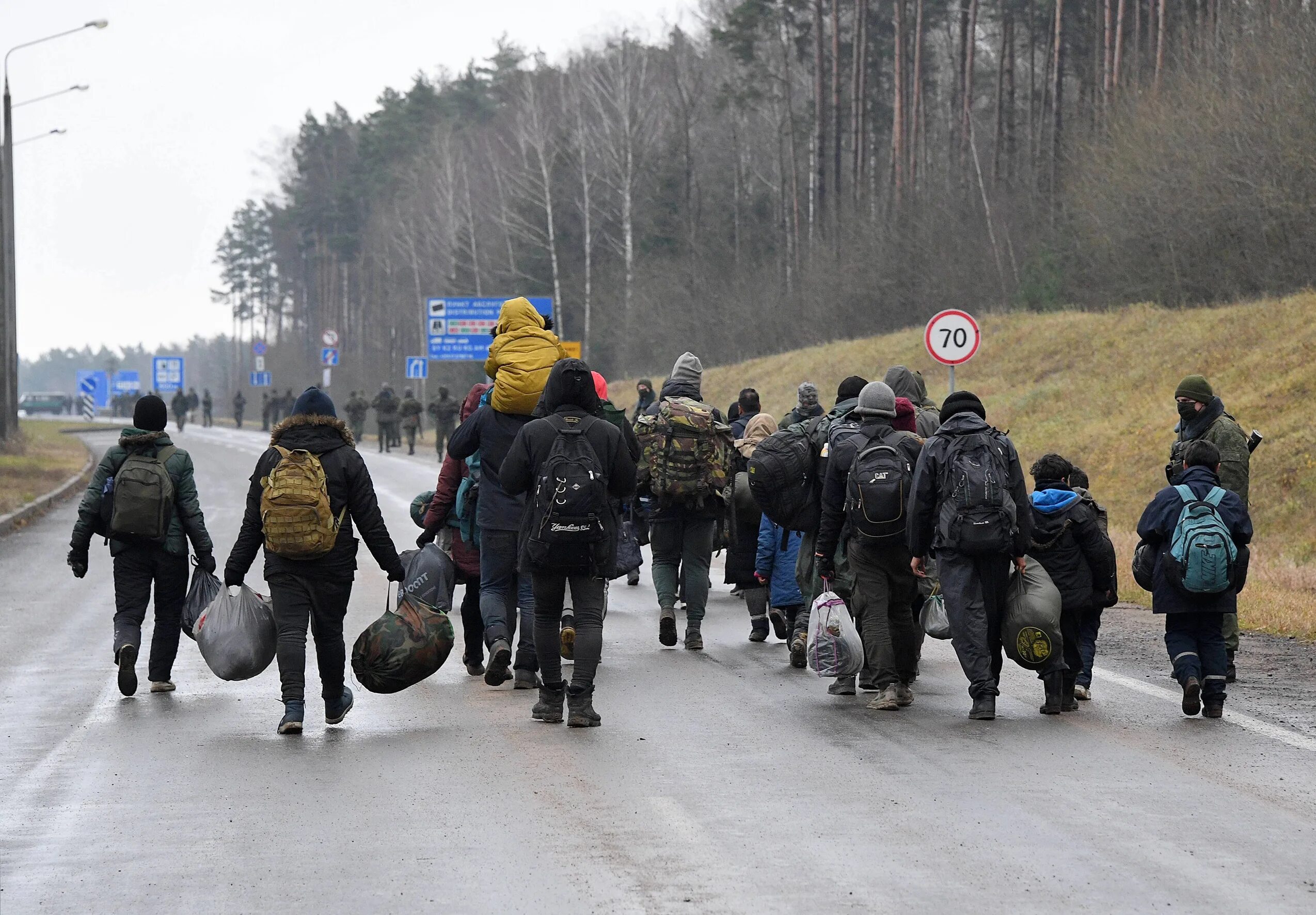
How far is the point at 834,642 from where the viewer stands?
9.82 meters

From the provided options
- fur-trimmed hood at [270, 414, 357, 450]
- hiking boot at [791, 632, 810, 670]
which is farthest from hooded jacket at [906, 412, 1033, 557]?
fur-trimmed hood at [270, 414, 357, 450]

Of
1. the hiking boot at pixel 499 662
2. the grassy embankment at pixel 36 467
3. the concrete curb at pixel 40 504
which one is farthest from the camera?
the grassy embankment at pixel 36 467

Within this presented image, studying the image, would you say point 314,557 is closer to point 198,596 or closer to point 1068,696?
point 198,596

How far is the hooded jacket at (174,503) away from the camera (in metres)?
10.0

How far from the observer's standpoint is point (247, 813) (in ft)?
22.8

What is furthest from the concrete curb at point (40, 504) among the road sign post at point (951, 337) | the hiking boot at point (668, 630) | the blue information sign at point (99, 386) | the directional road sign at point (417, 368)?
the blue information sign at point (99, 386)

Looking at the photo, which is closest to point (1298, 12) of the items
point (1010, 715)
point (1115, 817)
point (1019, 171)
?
point (1019, 171)

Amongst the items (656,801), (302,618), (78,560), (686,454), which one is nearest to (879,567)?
(686,454)

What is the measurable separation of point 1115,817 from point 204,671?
6412mm

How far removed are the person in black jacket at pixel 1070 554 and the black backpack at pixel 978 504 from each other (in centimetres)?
47

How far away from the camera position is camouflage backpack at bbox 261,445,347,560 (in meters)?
8.60

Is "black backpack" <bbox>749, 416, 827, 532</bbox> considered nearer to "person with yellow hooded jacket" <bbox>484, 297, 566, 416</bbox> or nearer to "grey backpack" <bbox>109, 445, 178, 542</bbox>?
"person with yellow hooded jacket" <bbox>484, 297, 566, 416</bbox>

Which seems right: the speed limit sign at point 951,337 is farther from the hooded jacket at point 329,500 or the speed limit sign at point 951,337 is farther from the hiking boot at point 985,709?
the hooded jacket at point 329,500

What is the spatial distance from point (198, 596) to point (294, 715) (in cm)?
160
